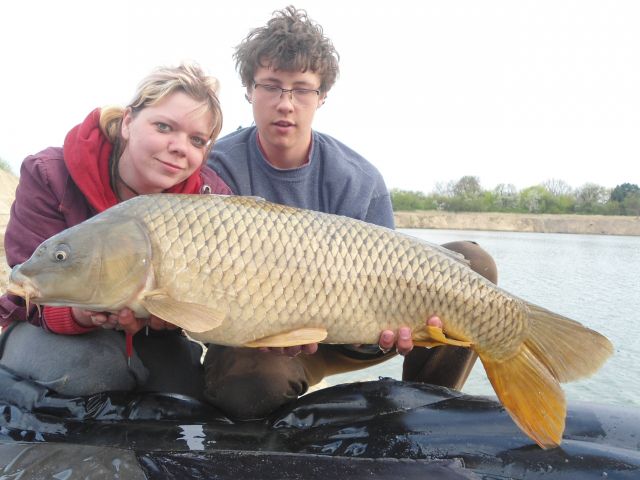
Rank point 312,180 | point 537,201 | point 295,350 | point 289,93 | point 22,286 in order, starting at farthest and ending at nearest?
point 537,201, point 312,180, point 289,93, point 295,350, point 22,286

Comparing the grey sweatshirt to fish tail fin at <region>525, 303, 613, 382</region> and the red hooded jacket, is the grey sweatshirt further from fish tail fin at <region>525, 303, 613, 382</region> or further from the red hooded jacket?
fish tail fin at <region>525, 303, 613, 382</region>

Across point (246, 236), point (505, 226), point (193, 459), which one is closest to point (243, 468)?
point (193, 459)

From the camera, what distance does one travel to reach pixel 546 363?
5.30ft

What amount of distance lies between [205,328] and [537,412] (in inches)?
32.9

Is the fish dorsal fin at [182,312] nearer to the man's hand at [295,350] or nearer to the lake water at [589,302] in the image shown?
the man's hand at [295,350]

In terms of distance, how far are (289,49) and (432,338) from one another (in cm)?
123

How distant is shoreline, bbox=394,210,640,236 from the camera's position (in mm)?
31828

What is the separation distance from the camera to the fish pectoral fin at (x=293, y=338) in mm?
1461

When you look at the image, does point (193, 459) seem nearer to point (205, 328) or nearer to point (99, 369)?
point (205, 328)

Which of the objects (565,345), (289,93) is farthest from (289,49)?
(565,345)

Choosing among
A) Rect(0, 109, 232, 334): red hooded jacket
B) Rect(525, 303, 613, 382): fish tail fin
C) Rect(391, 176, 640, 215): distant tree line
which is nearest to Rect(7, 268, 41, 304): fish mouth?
Rect(0, 109, 232, 334): red hooded jacket

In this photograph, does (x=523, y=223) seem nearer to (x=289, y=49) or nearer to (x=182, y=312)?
(x=289, y=49)

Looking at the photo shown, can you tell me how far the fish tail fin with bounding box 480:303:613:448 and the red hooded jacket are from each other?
4.10 ft

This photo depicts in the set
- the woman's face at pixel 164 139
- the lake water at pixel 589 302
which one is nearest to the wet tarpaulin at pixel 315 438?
the lake water at pixel 589 302
